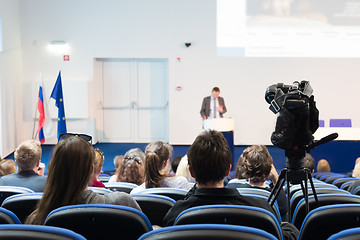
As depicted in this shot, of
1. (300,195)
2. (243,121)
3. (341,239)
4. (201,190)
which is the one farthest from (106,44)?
(341,239)

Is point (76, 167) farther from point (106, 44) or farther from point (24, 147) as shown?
point (106, 44)

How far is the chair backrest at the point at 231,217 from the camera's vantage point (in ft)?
7.13

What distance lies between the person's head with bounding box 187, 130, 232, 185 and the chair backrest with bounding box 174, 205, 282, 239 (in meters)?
0.32

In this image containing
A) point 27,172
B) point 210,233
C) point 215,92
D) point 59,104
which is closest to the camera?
point 210,233

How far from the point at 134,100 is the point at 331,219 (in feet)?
30.9

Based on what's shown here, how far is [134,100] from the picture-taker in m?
11.6

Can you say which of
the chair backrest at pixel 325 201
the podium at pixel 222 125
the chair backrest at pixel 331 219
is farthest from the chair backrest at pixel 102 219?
the podium at pixel 222 125

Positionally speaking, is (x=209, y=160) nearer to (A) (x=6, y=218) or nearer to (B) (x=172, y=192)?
(B) (x=172, y=192)

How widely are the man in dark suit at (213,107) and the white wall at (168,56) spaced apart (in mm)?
802

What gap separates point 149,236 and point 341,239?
0.67 meters

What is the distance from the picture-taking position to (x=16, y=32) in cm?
1088

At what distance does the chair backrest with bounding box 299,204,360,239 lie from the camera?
2.41 meters

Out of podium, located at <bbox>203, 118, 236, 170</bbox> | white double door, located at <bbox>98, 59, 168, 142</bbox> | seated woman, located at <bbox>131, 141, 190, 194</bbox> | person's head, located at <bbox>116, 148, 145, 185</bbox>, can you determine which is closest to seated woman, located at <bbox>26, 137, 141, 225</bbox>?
seated woman, located at <bbox>131, 141, 190, 194</bbox>

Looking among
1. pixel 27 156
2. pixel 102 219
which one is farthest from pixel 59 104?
pixel 102 219
